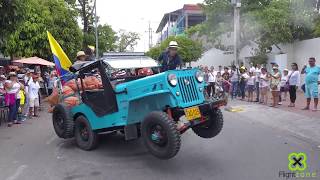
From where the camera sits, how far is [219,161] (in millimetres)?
7430

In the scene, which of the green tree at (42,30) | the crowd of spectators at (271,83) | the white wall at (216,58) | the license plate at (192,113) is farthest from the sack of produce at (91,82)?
the white wall at (216,58)

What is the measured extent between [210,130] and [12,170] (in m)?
3.59

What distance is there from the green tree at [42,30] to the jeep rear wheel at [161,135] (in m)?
15.4

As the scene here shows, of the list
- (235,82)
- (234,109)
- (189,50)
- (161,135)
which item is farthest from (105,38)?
(161,135)

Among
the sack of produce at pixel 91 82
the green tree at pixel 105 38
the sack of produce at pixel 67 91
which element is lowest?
the sack of produce at pixel 67 91

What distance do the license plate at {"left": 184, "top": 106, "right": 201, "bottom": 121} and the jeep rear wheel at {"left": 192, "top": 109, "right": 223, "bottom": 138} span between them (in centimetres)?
71

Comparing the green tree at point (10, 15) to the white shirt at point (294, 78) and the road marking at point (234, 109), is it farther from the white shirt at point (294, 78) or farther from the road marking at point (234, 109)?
the white shirt at point (294, 78)

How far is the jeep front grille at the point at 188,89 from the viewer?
7094mm

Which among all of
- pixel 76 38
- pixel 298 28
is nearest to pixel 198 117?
pixel 298 28

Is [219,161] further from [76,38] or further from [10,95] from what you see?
[76,38]

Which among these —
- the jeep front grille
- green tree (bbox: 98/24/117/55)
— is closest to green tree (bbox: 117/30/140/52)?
green tree (bbox: 98/24/117/55)

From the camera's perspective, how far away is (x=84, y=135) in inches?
347

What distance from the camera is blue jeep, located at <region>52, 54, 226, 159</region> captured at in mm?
6840

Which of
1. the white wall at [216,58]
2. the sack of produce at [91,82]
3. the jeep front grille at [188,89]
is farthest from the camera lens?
the white wall at [216,58]
